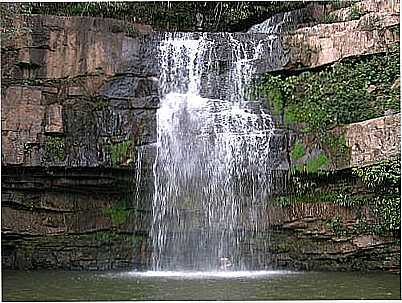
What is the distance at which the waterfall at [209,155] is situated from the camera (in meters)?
10.2

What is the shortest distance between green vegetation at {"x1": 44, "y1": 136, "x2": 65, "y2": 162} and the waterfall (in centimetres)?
129

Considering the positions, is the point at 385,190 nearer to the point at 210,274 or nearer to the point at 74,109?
the point at 210,274

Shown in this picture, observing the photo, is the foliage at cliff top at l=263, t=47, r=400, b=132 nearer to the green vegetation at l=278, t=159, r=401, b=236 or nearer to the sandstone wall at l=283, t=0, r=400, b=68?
the sandstone wall at l=283, t=0, r=400, b=68

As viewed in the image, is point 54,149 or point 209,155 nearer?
point 54,149

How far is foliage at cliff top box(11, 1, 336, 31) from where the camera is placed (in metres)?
12.9

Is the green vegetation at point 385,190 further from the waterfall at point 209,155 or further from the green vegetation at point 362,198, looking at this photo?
the waterfall at point 209,155

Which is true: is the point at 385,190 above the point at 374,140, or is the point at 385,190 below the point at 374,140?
below

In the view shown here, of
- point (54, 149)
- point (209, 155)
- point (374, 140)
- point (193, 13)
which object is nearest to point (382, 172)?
point (374, 140)

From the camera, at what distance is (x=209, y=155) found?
1016 centimetres

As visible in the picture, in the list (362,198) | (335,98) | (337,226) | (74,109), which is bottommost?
(337,226)

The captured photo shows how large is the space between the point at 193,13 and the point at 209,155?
14.5 ft

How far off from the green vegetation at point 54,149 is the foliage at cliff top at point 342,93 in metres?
3.02

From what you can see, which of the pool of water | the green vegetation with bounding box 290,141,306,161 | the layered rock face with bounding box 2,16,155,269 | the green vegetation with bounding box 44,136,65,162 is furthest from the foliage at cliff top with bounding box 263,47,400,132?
the green vegetation with bounding box 44,136,65,162

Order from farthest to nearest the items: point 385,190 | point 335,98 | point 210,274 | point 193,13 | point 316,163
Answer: point 193,13 < point 335,98 < point 385,190 < point 316,163 < point 210,274
